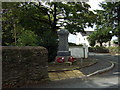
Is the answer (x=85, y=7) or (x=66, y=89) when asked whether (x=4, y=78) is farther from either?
(x=85, y=7)

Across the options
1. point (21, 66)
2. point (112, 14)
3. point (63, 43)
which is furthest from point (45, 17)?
point (112, 14)

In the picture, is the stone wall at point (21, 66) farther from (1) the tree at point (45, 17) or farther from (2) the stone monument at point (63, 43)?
(1) the tree at point (45, 17)

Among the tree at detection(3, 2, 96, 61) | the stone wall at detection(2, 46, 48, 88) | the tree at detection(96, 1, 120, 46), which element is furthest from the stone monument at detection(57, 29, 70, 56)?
the tree at detection(96, 1, 120, 46)

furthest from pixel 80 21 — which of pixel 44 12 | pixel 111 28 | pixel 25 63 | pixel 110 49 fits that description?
pixel 110 49

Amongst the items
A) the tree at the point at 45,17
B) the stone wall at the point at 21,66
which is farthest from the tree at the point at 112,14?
the stone wall at the point at 21,66

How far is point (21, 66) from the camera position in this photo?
219 inches

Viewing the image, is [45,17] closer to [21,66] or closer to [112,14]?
[21,66]

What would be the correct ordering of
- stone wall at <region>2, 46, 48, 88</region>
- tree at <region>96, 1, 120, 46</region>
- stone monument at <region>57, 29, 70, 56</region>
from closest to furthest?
1. stone wall at <region>2, 46, 48, 88</region>
2. stone monument at <region>57, 29, 70, 56</region>
3. tree at <region>96, 1, 120, 46</region>

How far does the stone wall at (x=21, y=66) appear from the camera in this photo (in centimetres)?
532

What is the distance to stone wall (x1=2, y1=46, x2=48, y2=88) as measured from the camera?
5321mm

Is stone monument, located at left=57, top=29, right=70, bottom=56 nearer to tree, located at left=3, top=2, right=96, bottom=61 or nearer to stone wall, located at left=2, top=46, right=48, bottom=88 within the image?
tree, located at left=3, top=2, right=96, bottom=61

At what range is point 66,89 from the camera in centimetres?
486

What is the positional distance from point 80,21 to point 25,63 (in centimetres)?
1153

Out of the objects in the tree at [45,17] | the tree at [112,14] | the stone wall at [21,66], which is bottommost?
the stone wall at [21,66]
